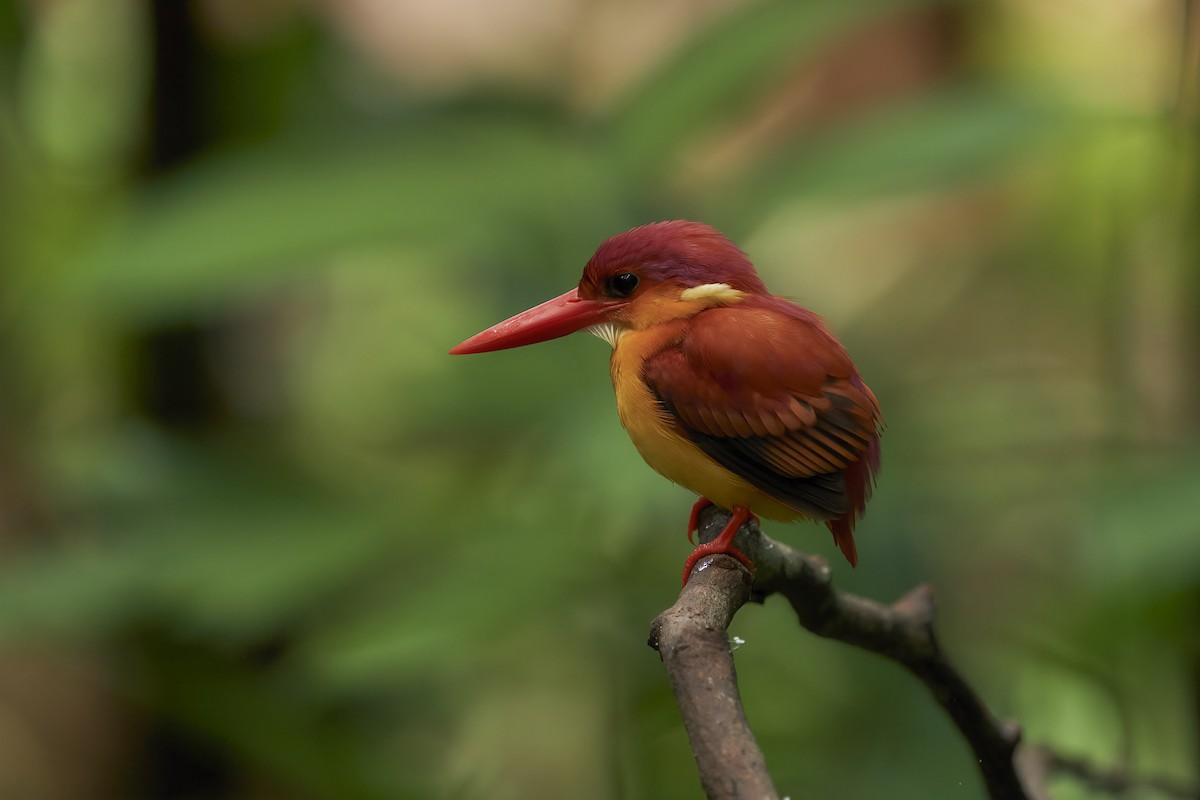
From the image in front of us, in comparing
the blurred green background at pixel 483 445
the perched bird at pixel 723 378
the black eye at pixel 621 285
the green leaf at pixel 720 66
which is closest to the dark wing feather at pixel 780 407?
the perched bird at pixel 723 378

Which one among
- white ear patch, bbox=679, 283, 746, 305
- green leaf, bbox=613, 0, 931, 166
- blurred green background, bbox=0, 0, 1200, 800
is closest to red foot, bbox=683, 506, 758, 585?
white ear patch, bbox=679, 283, 746, 305

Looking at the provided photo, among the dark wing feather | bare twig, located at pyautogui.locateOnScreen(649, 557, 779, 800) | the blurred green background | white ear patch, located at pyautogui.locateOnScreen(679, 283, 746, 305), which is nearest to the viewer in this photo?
bare twig, located at pyautogui.locateOnScreen(649, 557, 779, 800)

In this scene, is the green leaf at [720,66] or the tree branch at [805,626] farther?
the green leaf at [720,66]

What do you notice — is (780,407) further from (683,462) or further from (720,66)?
(720,66)

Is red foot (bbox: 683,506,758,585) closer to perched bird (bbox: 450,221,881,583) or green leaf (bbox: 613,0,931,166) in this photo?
perched bird (bbox: 450,221,881,583)

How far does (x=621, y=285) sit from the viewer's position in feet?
3.82

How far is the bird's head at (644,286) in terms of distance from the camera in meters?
1.09

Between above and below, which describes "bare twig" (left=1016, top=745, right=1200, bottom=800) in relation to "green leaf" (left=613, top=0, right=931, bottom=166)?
below

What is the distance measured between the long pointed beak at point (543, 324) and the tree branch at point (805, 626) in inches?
8.2

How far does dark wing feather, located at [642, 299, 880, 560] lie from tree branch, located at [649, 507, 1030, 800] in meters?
0.06

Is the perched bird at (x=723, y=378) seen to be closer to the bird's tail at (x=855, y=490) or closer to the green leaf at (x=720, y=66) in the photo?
the bird's tail at (x=855, y=490)

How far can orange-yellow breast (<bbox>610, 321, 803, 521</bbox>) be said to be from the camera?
1059 mm

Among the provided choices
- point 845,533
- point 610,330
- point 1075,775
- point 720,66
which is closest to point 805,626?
point 845,533

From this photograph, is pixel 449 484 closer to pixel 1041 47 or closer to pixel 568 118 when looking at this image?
pixel 568 118
